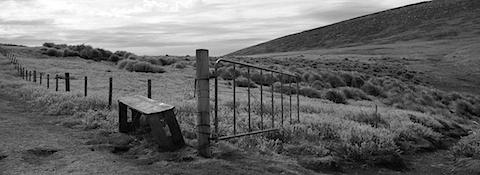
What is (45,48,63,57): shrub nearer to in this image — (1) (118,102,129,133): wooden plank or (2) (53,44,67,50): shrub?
(2) (53,44,67,50): shrub

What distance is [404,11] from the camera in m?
119

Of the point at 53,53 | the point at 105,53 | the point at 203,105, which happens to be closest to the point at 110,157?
the point at 203,105

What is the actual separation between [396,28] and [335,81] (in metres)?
86.1

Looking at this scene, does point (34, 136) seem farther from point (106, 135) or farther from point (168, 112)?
point (168, 112)

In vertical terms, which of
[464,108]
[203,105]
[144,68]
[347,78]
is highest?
[144,68]

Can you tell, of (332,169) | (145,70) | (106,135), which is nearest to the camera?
(332,169)

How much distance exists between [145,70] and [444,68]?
Answer: 106ft

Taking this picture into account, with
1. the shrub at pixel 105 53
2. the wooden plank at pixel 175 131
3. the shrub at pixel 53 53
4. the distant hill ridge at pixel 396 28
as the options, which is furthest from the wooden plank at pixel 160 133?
the distant hill ridge at pixel 396 28

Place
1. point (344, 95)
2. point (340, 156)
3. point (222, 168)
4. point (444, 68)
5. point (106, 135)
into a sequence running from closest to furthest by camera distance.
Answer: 1. point (222, 168)
2. point (340, 156)
3. point (106, 135)
4. point (344, 95)
5. point (444, 68)

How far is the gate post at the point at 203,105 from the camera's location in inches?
271

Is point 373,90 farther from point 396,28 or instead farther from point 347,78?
point 396,28

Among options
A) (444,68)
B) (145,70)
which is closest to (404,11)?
(444,68)

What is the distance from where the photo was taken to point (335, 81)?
29266 mm

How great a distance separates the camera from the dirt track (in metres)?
6.50
